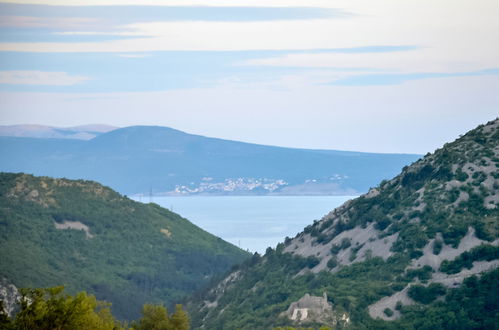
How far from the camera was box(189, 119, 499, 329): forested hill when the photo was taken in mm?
86812

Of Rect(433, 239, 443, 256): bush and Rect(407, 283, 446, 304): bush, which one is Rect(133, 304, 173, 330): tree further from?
Rect(433, 239, 443, 256): bush

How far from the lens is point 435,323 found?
273 feet

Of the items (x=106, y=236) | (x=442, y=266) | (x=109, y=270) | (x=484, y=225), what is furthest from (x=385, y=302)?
(x=106, y=236)

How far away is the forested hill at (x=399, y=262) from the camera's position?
8681 centimetres

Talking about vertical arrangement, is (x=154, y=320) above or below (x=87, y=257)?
below

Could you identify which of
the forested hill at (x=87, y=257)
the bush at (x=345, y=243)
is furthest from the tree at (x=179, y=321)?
the forested hill at (x=87, y=257)

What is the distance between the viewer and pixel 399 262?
98.2m

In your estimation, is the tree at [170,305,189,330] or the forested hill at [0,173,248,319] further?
the forested hill at [0,173,248,319]

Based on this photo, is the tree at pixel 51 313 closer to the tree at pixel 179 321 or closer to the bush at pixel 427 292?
the tree at pixel 179 321

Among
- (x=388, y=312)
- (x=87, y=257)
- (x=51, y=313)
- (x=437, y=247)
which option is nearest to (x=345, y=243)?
(x=437, y=247)

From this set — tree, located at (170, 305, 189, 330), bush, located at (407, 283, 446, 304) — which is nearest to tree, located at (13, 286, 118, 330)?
tree, located at (170, 305, 189, 330)

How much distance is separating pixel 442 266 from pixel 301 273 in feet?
70.1

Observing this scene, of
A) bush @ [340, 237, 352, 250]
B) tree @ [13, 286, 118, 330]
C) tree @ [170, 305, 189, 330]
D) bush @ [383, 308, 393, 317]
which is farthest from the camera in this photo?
bush @ [340, 237, 352, 250]

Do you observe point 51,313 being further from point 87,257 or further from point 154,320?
point 87,257
